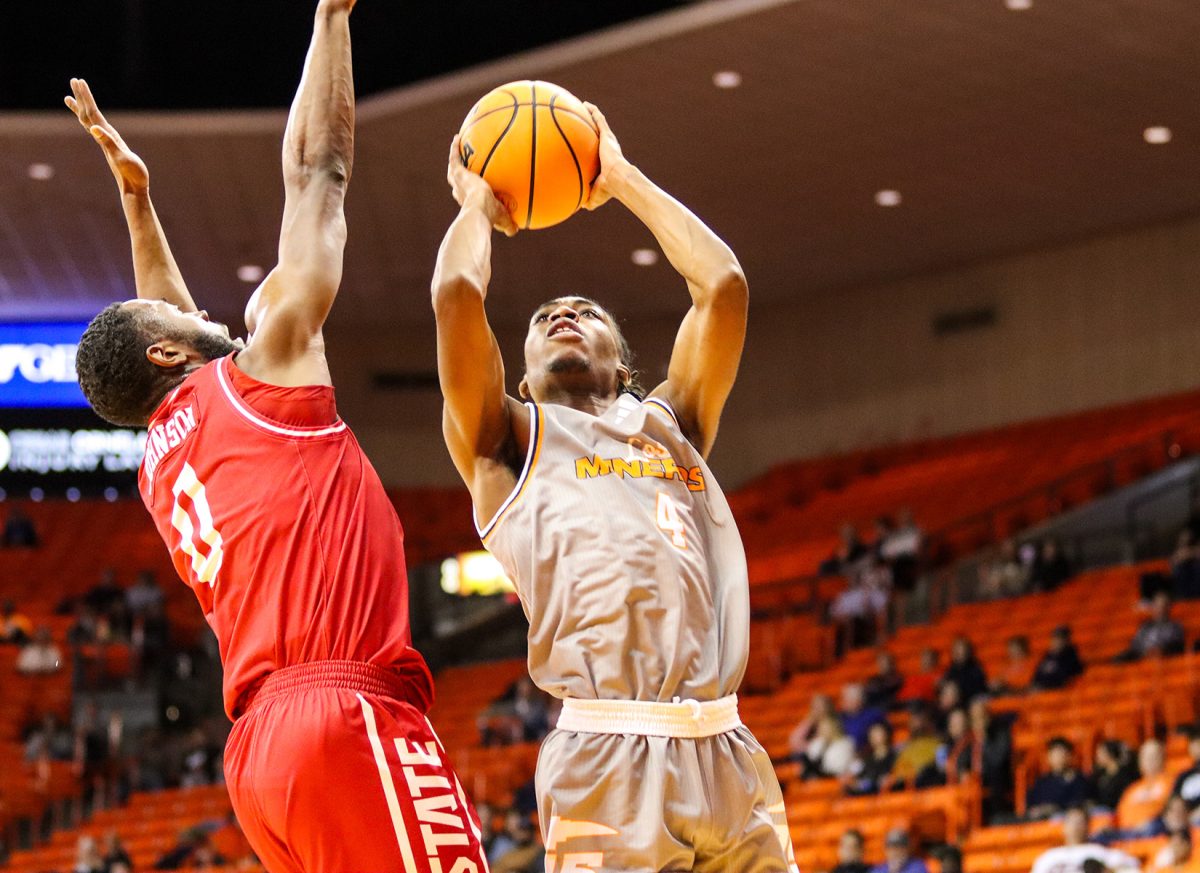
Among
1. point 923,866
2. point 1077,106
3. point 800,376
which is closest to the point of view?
point 923,866

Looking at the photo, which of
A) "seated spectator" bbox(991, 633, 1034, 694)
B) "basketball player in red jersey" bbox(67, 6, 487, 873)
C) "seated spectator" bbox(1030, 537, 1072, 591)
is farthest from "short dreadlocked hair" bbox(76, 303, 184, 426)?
"seated spectator" bbox(1030, 537, 1072, 591)

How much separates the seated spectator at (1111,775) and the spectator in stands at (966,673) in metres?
2.11

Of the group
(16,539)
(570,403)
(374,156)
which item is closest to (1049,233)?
(374,156)

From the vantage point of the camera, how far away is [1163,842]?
8.94 m

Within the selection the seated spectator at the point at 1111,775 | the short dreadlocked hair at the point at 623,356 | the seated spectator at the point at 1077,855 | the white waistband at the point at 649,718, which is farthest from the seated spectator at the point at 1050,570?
the white waistband at the point at 649,718

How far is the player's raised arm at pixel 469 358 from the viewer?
3.60 m

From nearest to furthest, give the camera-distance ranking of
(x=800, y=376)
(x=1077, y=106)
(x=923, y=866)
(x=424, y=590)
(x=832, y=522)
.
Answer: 1. (x=923, y=866)
2. (x=1077, y=106)
3. (x=832, y=522)
4. (x=424, y=590)
5. (x=800, y=376)

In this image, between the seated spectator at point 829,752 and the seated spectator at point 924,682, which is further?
the seated spectator at point 924,682

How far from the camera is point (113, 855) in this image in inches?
535

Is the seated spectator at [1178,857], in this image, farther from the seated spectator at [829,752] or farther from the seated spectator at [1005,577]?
the seated spectator at [1005,577]

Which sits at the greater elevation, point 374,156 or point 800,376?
point 374,156

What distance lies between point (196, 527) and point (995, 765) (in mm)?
8354

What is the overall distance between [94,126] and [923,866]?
23.5 feet

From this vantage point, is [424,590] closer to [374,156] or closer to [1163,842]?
[374,156]
